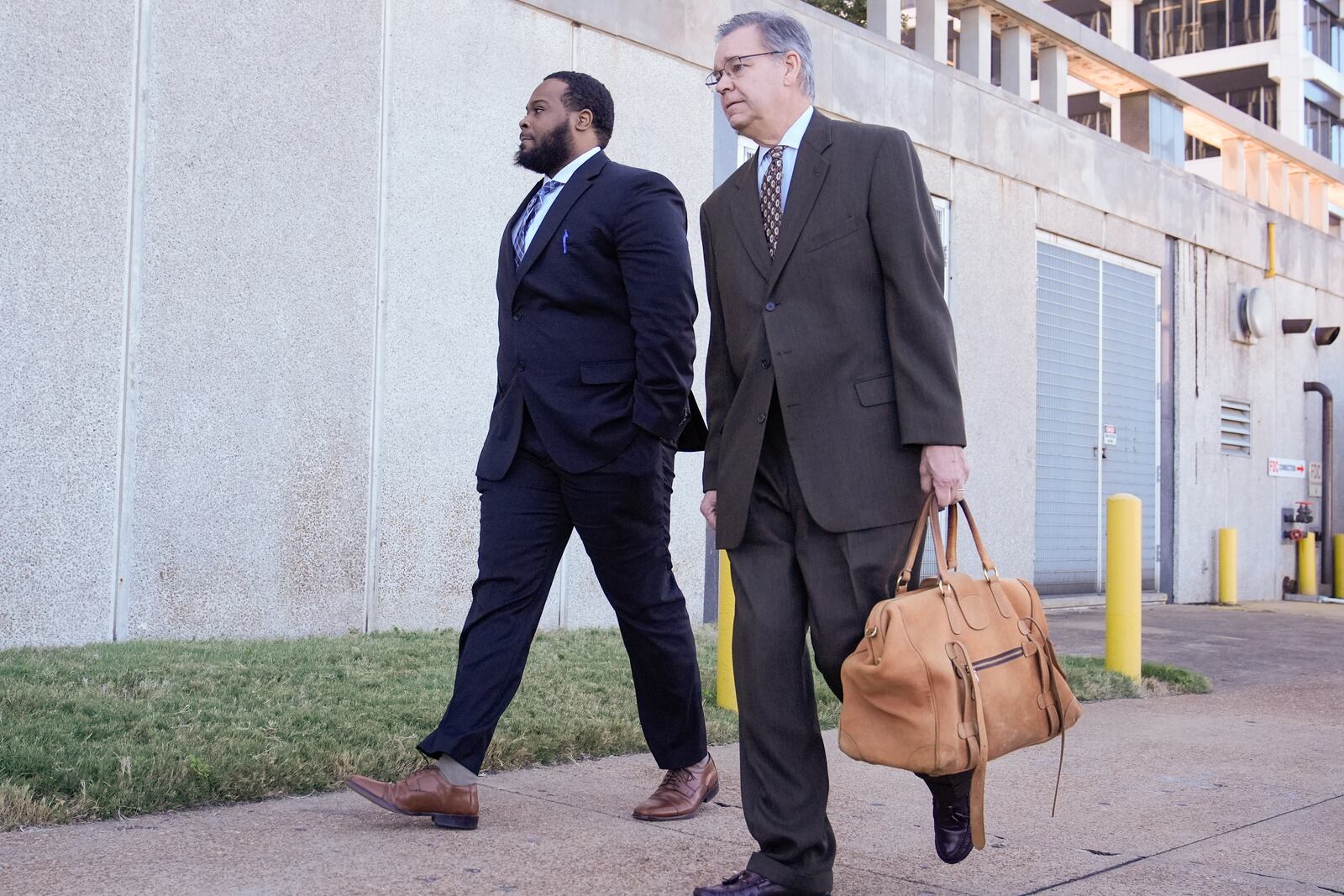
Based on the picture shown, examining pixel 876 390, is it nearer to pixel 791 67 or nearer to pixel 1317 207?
pixel 791 67

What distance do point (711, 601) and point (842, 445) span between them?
271 inches

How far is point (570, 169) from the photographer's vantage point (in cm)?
404

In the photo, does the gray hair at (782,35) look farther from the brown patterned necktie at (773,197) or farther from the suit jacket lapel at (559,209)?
the suit jacket lapel at (559,209)

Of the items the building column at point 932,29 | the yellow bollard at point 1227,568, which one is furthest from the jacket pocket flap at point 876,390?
the yellow bollard at point 1227,568

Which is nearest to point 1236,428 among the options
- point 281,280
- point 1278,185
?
point 1278,185

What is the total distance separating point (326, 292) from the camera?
7.72 metres

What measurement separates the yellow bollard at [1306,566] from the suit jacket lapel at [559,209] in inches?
616

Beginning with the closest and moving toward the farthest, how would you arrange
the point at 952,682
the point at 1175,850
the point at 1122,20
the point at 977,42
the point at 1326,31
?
the point at 952,682
the point at 1175,850
the point at 977,42
the point at 1122,20
the point at 1326,31

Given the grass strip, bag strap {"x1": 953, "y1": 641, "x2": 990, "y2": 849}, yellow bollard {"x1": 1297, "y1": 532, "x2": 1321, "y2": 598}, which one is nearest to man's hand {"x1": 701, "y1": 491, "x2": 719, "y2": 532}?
bag strap {"x1": 953, "y1": 641, "x2": 990, "y2": 849}

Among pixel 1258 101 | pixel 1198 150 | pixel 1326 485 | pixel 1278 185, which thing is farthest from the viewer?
pixel 1198 150

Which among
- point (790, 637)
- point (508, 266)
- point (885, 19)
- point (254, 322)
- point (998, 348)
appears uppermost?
point (885, 19)

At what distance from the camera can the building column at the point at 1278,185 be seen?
719 inches

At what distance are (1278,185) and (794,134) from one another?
17125 mm

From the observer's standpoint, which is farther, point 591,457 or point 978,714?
point 591,457
